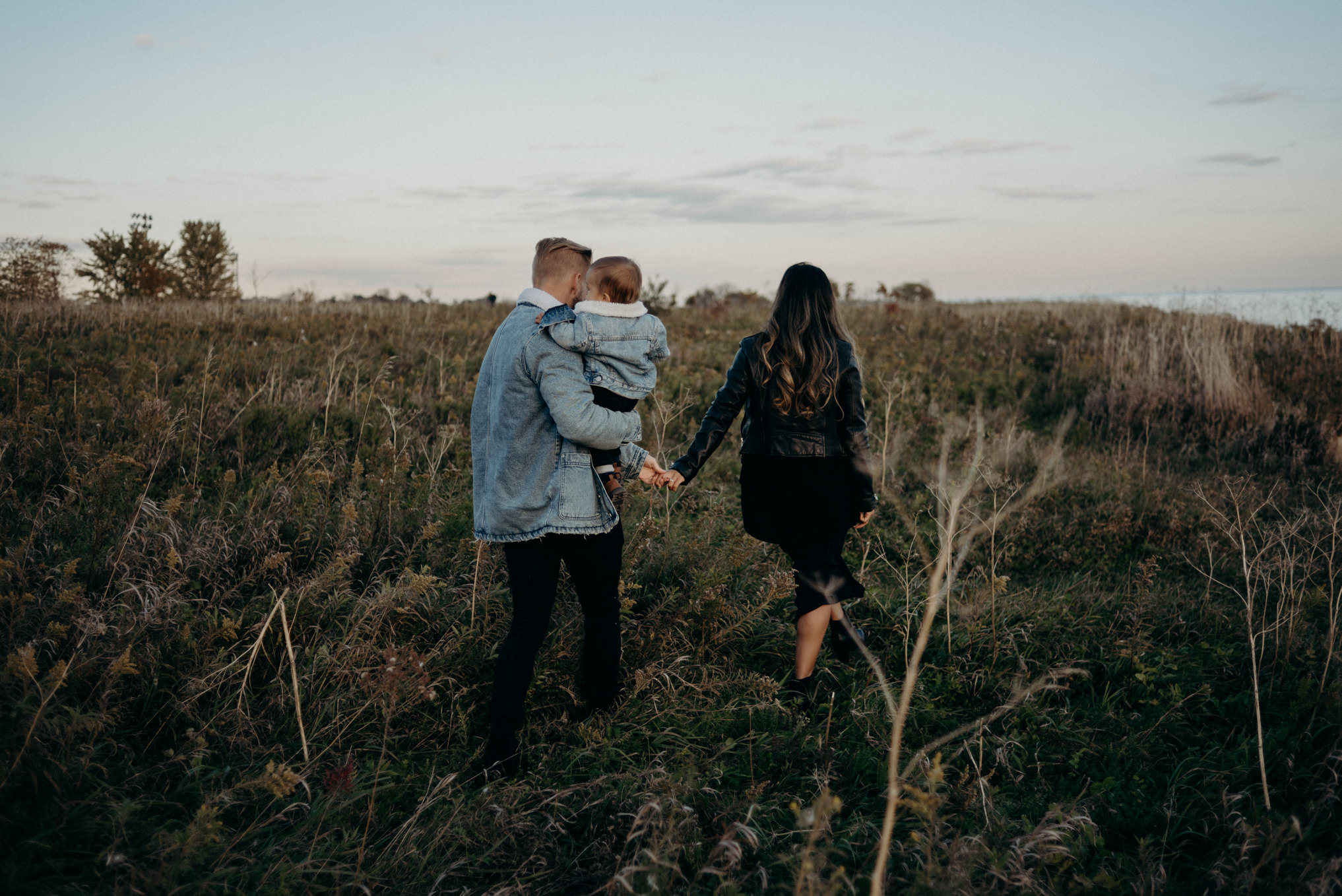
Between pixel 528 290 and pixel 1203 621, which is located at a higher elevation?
pixel 528 290

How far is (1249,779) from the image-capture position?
304cm

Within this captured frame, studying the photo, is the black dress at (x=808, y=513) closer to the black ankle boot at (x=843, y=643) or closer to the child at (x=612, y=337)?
the black ankle boot at (x=843, y=643)

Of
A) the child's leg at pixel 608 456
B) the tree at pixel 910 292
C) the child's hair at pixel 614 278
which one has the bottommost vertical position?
the child's leg at pixel 608 456

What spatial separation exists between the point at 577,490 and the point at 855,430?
1375 mm

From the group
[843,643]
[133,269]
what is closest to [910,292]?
[843,643]

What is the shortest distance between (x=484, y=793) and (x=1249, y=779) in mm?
3069

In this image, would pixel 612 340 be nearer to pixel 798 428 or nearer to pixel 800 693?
pixel 798 428

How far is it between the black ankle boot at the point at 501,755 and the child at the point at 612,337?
3.20 feet

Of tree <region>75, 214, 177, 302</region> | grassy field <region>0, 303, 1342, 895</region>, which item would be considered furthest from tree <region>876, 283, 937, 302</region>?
tree <region>75, 214, 177, 302</region>

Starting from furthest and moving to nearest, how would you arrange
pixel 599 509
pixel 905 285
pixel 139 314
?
pixel 905 285 → pixel 139 314 → pixel 599 509

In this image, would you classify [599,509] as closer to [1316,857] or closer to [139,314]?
[1316,857]

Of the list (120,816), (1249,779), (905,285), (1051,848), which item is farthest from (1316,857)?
(905,285)

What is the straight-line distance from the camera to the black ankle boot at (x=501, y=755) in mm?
2771

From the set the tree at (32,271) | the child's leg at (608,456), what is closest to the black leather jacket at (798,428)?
the child's leg at (608,456)
